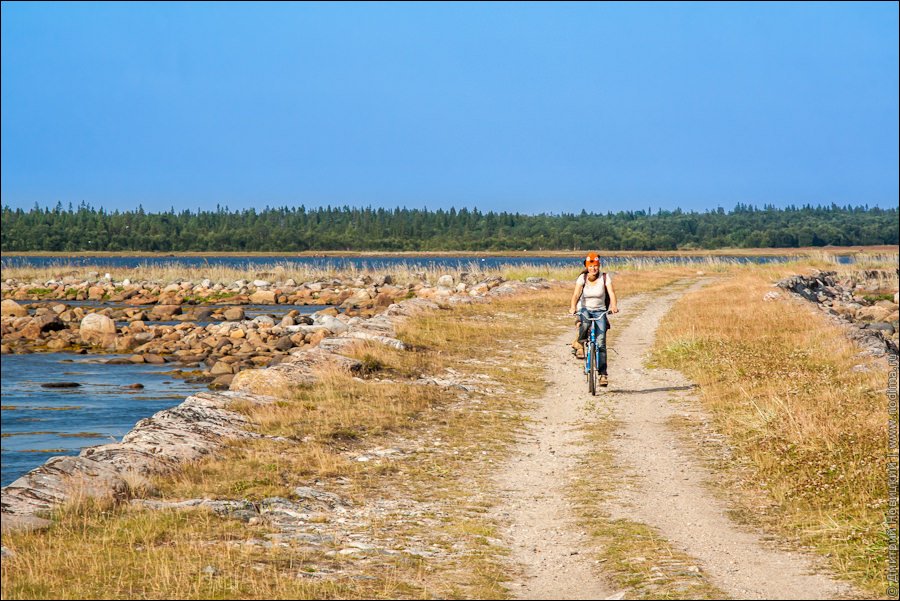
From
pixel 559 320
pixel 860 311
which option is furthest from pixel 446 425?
pixel 860 311

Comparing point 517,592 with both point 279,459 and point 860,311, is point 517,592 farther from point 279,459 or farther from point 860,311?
point 860,311

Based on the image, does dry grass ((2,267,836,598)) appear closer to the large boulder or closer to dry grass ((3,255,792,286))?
the large boulder

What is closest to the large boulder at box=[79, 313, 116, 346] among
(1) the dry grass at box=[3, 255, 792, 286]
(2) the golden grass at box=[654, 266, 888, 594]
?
(2) the golden grass at box=[654, 266, 888, 594]

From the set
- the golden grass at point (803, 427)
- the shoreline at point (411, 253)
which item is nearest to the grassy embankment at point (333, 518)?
the golden grass at point (803, 427)

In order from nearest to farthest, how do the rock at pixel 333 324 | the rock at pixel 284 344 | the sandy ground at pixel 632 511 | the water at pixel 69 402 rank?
the sandy ground at pixel 632 511 < the water at pixel 69 402 < the rock at pixel 284 344 < the rock at pixel 333 324

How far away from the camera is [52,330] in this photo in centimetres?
3844

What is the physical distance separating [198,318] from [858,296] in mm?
36029

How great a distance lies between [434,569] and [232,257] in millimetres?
161399

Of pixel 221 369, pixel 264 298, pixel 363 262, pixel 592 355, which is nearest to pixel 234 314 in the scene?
pixel 264 298

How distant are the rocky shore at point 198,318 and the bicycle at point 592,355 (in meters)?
7.28

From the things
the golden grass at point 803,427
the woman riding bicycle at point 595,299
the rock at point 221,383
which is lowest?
the rock at point 221,383

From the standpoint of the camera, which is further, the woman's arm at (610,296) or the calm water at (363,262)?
the calm water at (363,262)

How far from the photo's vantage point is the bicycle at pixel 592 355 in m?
15.0

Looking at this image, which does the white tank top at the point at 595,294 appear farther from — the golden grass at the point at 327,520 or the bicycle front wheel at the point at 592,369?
the golden grass at the point at 327,520
